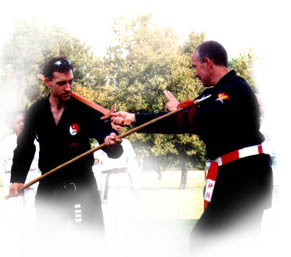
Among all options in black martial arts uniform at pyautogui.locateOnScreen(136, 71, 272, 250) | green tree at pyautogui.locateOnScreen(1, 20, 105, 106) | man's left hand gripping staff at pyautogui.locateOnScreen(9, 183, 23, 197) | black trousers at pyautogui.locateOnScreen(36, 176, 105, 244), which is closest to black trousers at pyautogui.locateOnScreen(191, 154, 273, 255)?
black martial arts uniform at pyautogui.locateOnScreen(136, 71, 272, 250)

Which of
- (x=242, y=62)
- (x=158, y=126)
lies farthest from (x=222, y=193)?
(x=242, y=62)

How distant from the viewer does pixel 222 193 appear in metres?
4.06

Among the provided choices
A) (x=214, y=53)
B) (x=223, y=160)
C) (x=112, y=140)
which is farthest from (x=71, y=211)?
(x=214, y=53)

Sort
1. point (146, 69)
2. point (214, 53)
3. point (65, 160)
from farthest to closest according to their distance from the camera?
point (146, 69) < point (65, 160) < point (214, 53)

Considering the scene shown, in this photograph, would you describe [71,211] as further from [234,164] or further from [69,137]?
[234,164]

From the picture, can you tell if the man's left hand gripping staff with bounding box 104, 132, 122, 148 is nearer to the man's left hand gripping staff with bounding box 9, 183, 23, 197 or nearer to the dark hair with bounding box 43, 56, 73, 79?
the dark hair with bounding box 43, 56, 73, 79

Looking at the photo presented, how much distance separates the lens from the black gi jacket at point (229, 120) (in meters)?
4.06

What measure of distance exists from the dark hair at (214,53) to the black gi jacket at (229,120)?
9.4 inches

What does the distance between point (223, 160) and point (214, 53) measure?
3.09ft

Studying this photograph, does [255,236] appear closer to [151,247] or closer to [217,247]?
[217,247]

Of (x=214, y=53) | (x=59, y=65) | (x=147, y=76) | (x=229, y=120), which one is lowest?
(x=229, y=120)

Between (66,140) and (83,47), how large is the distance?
1187 inches


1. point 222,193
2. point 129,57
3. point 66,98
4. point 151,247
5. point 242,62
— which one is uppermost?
point 129,57

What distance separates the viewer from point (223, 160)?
13.6 ft
